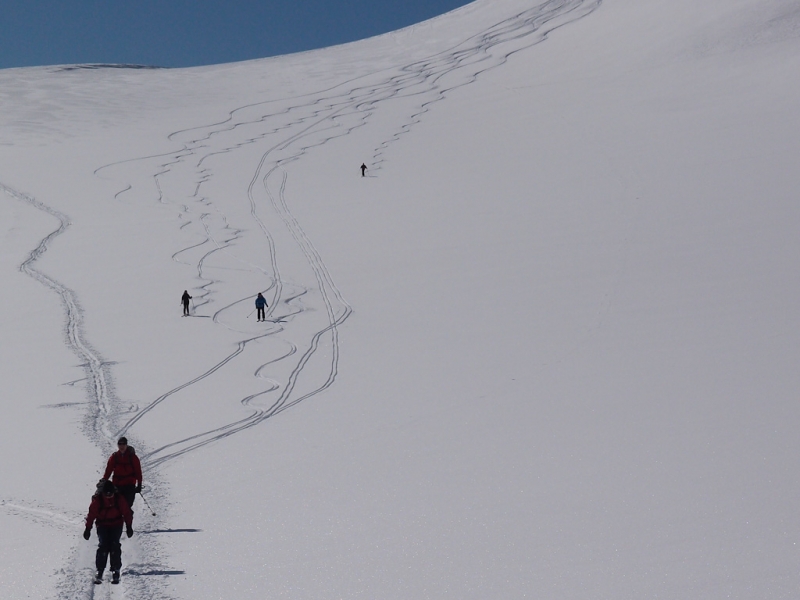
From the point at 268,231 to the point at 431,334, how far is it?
10695mm

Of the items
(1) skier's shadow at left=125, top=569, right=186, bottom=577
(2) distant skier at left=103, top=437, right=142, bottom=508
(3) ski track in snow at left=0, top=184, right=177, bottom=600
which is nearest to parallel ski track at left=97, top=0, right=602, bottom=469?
(3) ski track in snow at left=0, top=184, right=177, bottom=600

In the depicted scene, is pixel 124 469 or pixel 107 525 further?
pixel 124 469

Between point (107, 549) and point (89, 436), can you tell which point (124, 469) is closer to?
point (107, 549)

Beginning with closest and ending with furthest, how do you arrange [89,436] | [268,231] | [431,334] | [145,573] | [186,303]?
[145,573] → [89,436] → [431,334] → [186,303] → [268,231]

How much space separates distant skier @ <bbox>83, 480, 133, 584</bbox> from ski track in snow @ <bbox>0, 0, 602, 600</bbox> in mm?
160

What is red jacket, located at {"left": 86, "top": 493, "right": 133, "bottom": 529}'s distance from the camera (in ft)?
23.8

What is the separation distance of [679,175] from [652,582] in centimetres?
2174

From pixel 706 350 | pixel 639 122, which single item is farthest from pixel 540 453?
pixel 639 122

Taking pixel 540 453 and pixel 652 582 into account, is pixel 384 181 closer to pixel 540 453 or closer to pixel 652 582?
pixel 540 453

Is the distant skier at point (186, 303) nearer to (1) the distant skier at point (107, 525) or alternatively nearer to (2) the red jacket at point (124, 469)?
(2) the red jacket at point (124, 469)

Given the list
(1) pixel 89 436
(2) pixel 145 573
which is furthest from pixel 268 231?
(2) pixel 145 573

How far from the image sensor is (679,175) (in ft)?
89.3

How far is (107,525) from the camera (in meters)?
7.25

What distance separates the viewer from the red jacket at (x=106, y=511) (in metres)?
7.24
